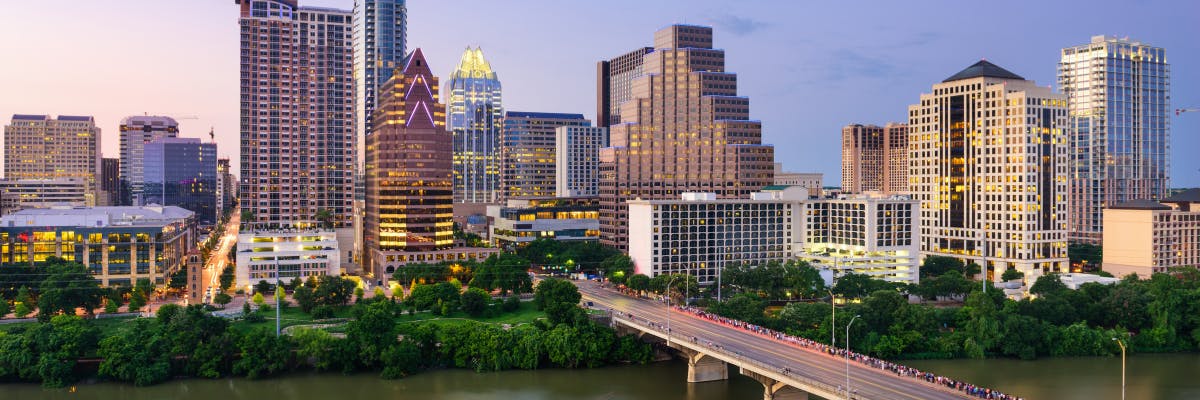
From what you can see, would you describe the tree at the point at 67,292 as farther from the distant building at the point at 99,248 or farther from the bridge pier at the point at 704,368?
the bridge pier at the point at 704,368

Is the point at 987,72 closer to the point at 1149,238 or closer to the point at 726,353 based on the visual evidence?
the point at 1149,238

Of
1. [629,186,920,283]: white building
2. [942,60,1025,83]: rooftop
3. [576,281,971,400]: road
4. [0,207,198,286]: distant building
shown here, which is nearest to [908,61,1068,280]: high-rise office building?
[942,60,1025,83]: rooftop

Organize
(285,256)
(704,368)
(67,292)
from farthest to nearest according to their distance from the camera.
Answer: (285,256), (67,292), (704,368)

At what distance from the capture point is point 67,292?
117000mm

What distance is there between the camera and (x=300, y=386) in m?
94.1

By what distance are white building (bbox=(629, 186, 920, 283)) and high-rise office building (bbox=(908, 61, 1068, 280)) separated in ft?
78.3

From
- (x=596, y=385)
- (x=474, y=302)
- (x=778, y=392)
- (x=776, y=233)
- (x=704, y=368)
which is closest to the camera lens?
(x=778, y=392)

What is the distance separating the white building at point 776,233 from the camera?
470 ft

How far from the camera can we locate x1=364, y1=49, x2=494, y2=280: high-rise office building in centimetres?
15938

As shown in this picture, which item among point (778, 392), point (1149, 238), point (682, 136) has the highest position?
point (682, 136)

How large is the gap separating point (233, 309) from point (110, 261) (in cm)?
2818

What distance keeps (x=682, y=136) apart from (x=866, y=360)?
96031 mm

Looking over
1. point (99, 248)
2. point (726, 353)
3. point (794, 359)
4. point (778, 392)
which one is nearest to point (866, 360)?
point (794, 359)

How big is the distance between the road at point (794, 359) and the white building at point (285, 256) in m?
56.3
